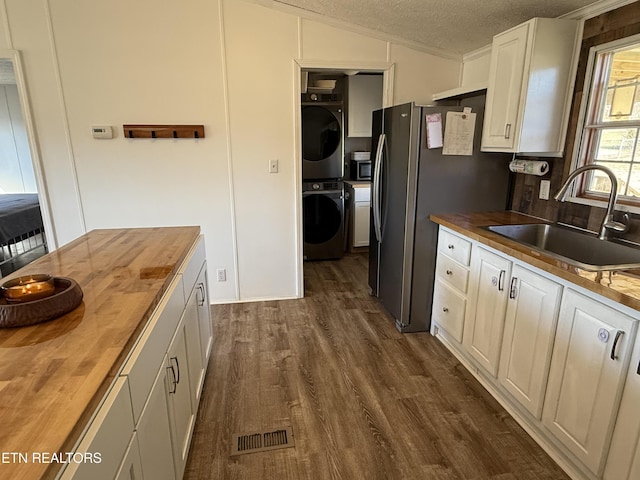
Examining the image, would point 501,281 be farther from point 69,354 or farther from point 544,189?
point 69,354

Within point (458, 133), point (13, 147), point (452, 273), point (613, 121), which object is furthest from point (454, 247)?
point (13, 147)

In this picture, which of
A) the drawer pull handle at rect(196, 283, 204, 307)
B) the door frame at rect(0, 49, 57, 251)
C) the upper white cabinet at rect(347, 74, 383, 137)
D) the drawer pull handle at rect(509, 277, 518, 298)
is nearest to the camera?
the drawer pull handle at rect(509, 277, 518, 298)

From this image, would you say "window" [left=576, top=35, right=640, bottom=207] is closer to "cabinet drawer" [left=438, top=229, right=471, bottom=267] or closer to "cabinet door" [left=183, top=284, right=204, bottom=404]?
"cabinet drawer" [left=438, top=229, right=471, bottom=267]

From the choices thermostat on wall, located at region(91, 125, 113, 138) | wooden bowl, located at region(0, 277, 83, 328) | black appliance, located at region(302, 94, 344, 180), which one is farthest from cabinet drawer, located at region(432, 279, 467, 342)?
thermostat on wall, located at region(91, 125, 113, 138)

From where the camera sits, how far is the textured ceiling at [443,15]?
7.50ft

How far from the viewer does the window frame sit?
6.63 feet

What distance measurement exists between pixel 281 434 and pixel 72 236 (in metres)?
2.54

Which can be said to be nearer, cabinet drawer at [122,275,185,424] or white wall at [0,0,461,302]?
cabinet drawer at [122,275,185,424]

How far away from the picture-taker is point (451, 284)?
2631 mm

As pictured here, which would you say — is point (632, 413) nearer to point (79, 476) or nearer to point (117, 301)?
point (79, 476)

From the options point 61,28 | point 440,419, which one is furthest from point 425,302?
point 61,28

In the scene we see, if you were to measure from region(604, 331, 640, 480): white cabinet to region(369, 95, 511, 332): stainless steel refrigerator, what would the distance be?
61.5 inches

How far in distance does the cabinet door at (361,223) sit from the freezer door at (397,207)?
1.70 m

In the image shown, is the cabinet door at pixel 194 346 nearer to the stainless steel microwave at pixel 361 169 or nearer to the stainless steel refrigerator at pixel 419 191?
the stainless steel refrigerator at pixel 419 191
